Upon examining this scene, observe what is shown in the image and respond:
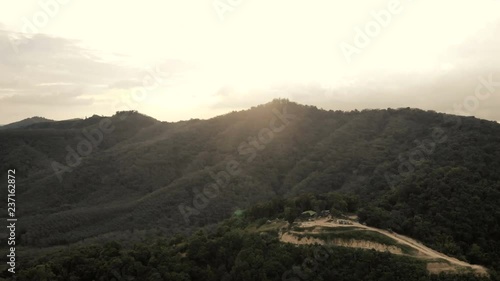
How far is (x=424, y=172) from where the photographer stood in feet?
208

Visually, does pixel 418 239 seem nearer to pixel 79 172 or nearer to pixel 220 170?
pixel 220 170

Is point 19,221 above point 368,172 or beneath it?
beneath

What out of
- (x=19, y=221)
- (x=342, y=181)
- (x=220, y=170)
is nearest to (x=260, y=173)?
(x=220, y=170)

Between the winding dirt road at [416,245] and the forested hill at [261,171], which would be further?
the forested hill at [261,171]

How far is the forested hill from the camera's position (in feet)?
166

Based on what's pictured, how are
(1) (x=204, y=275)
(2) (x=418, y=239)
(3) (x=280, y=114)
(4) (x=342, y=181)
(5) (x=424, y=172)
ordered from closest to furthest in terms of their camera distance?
(1) (x=204, y=275)
(2) (x=418, y=239)
(5) (x=424, y=172)
(4) (x=342, y=181)
(3) (x=280, y=114)

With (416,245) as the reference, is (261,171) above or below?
above

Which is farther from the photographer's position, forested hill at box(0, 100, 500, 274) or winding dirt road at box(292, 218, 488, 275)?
forested hill at box(0, 100, 500, 274)

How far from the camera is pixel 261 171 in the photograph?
378 feet

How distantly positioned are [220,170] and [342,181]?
33.6 meters

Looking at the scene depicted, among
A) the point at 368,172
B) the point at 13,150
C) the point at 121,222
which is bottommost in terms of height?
the point at 121,222

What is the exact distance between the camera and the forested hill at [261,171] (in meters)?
50.6

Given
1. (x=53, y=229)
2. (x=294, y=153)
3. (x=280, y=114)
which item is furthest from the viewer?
(x=280, y=114)

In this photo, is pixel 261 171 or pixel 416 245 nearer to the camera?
pixel 416 245
